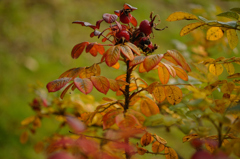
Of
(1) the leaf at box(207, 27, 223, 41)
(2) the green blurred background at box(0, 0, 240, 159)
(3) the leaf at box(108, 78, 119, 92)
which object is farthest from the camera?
(2) the green blurred background at box(0, 0, 240, 159)

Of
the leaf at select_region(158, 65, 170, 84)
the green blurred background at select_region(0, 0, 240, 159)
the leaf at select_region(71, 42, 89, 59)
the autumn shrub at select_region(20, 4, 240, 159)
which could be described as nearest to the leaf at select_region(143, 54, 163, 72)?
the autumn shrub at select_region(20, 4, 240, 159)

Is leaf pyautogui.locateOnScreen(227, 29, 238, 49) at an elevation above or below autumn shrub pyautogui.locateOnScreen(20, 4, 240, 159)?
above

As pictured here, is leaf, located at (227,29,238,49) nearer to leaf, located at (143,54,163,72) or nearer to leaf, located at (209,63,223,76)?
leaf, located at (209,63,223,76)

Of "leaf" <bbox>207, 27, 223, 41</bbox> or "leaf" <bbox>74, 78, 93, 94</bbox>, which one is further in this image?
"leaf" <bbox>207, 27, 223, 41</bbox>

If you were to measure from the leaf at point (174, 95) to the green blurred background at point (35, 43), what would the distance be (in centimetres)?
109

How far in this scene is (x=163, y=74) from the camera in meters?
0.72

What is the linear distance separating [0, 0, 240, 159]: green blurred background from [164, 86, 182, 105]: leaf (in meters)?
1.09

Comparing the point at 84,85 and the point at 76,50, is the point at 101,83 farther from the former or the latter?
the point at 76,50

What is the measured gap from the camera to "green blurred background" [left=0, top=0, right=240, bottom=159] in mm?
1909

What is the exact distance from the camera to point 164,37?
A: 300 centimetres

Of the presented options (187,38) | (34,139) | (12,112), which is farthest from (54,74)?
(187,38)

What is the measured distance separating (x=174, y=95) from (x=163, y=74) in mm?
70

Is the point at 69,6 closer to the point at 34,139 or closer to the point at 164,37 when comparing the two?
the point at 164,37

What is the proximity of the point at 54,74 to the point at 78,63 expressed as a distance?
0.30 meters
